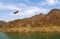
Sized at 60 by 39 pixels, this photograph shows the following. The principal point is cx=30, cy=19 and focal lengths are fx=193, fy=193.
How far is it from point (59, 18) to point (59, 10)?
635 inches

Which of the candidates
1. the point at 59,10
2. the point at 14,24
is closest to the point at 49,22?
the point at 59,10

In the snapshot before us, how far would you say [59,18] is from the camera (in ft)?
579

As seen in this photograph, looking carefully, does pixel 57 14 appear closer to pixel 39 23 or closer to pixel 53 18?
pixel 53 18

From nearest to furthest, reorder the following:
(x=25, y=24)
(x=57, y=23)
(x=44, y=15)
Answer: (x=57, y=23)
(x=25, y=24)
(x=44, y=15)

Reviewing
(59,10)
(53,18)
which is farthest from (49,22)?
(59,10)

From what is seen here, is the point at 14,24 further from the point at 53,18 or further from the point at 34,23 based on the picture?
the point at 53,18

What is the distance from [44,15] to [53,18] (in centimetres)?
1928

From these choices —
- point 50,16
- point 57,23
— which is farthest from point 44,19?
point 57,23

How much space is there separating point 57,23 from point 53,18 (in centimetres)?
1330

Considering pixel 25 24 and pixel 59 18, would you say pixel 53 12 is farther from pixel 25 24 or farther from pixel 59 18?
pixel 25 24

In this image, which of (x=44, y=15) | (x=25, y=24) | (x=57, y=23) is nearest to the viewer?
(x=57, y=23)

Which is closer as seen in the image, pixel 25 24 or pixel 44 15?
pixel 25 24

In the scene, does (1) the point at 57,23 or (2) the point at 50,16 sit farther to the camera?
(2) the point at 50,16

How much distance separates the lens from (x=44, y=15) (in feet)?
653
